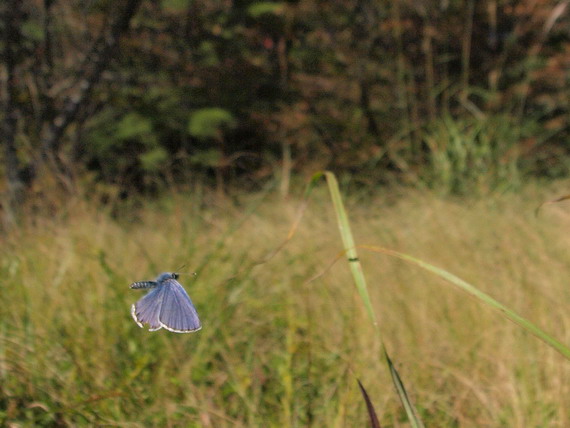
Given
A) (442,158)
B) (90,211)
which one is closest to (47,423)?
(90,211)

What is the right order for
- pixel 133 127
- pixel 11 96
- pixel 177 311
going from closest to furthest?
1. pixel 177 311
2. pixel 11 96
3. pixel 133 127

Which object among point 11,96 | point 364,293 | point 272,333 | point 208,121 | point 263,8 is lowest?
point 364,293

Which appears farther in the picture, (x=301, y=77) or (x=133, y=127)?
(x=133, y=127)

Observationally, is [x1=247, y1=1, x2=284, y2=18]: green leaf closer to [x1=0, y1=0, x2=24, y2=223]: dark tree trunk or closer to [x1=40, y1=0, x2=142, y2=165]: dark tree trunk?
[x1=40, y1=0, x2=142, y2=165]: dark tree trunk

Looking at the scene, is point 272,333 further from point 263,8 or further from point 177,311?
point 263,8

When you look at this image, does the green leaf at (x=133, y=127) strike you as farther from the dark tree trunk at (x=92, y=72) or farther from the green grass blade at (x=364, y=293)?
the green grass blade at (x=364, y=293)

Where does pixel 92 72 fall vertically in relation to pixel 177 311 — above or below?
above

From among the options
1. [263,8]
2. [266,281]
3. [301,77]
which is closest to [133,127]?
[301,77]
